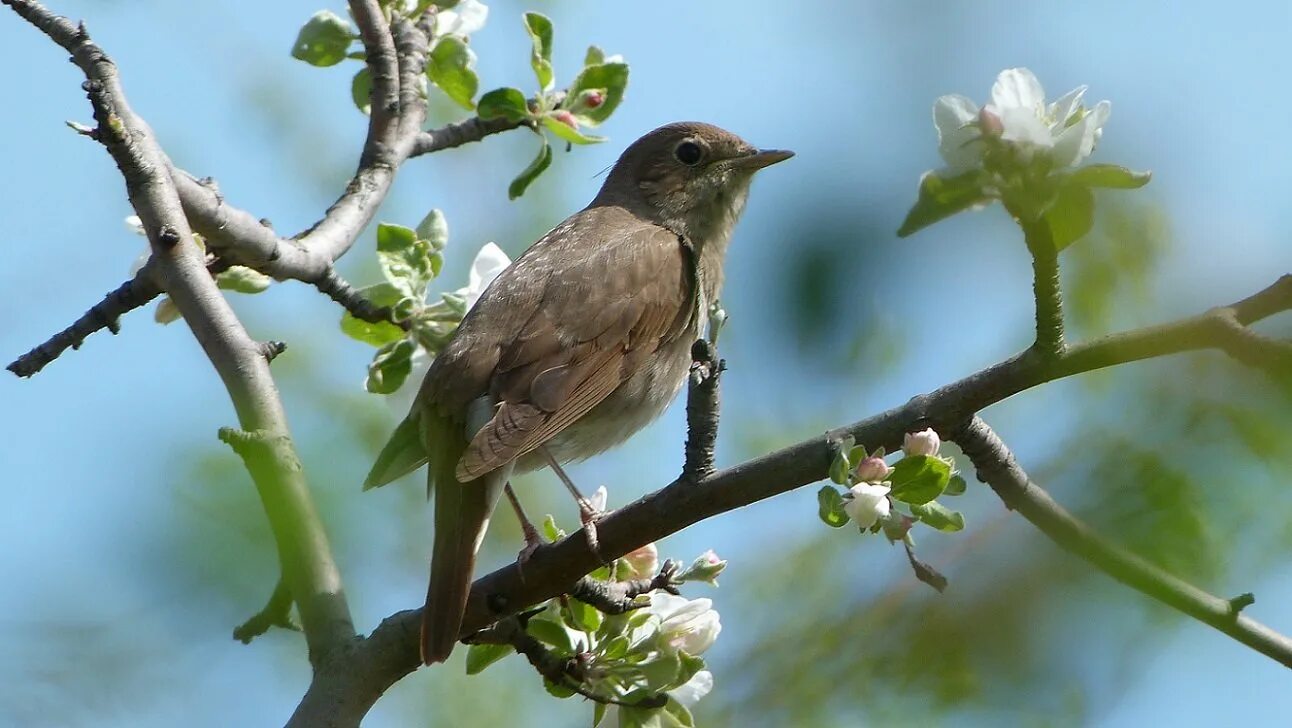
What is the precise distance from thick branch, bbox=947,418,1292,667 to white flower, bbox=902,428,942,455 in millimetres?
79

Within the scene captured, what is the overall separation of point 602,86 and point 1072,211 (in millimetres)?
3514

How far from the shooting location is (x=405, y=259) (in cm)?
476

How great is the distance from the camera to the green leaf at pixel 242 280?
4.52 meters

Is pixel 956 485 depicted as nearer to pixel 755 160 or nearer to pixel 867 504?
pixel 867 504

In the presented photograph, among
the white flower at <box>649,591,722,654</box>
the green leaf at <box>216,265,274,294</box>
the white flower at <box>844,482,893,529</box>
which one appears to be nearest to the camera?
the white flower at <box>844,482,893,529</box>

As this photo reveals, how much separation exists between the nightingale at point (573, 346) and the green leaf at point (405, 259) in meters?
0.37

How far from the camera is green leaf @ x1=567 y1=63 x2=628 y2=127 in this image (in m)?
5.09

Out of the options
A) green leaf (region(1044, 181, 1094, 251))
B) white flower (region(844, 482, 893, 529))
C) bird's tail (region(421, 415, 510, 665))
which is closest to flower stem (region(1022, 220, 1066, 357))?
green leaf (region(1044, 181, 1094, 251))

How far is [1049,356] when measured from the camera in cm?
262

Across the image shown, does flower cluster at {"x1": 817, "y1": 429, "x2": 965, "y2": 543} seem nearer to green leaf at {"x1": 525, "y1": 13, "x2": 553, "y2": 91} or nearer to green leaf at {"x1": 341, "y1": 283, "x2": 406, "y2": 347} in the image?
green leaf at {"x1": 341, "y1": 283, "x2": 406, "y2": 347}

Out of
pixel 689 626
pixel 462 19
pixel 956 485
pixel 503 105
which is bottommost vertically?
pixel 689 626

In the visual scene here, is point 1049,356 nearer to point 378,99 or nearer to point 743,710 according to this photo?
point 743,710

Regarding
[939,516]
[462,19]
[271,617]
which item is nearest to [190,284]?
[271,617]

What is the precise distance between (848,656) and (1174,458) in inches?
29.9
